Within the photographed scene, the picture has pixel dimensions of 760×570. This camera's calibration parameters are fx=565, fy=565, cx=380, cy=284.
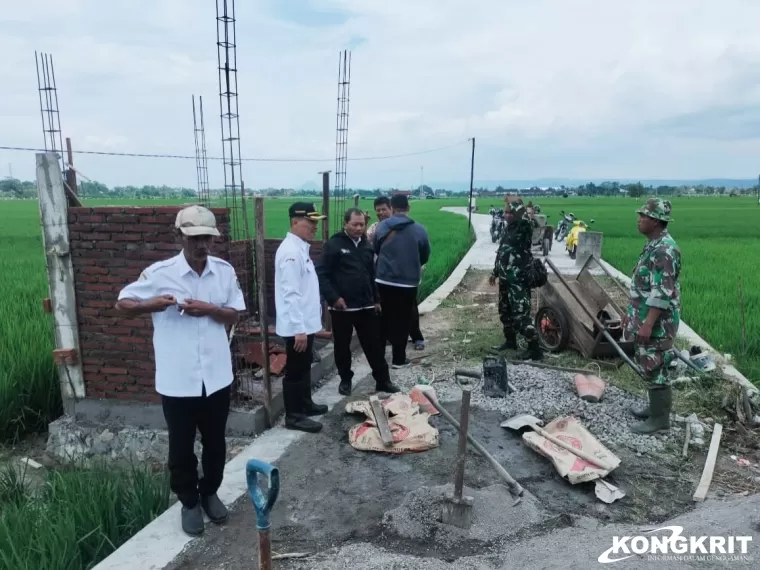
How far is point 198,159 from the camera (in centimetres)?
758

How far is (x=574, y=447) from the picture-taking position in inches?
154

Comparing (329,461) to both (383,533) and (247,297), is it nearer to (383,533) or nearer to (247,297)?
(383,533)

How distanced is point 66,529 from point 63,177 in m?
2.73

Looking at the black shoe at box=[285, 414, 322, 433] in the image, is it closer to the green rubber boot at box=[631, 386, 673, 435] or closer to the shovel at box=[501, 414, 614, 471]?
the shovel at box=[501, 414, 614, 471]

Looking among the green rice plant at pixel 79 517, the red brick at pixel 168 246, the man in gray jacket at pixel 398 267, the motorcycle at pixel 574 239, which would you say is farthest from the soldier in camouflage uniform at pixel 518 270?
the motorcycle at pixel 574 239

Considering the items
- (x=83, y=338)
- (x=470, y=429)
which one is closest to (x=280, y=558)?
(x=470, y=429)

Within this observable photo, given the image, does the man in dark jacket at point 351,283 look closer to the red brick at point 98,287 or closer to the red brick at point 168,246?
the red brick at point 168,246

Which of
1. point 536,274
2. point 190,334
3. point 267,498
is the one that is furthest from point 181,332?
point 536,274

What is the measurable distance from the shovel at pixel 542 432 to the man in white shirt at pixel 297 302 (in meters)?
1.51

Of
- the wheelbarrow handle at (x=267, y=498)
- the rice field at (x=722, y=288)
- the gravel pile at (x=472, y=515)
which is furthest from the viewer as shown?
the rice field at (x=722, y=288)

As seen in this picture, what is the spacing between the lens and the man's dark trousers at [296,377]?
4.33 metres

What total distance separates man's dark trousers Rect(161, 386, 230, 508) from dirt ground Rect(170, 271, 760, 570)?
0.85 feet

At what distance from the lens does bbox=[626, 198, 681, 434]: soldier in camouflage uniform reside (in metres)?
4.10

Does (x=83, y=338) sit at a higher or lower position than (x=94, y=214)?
lower
